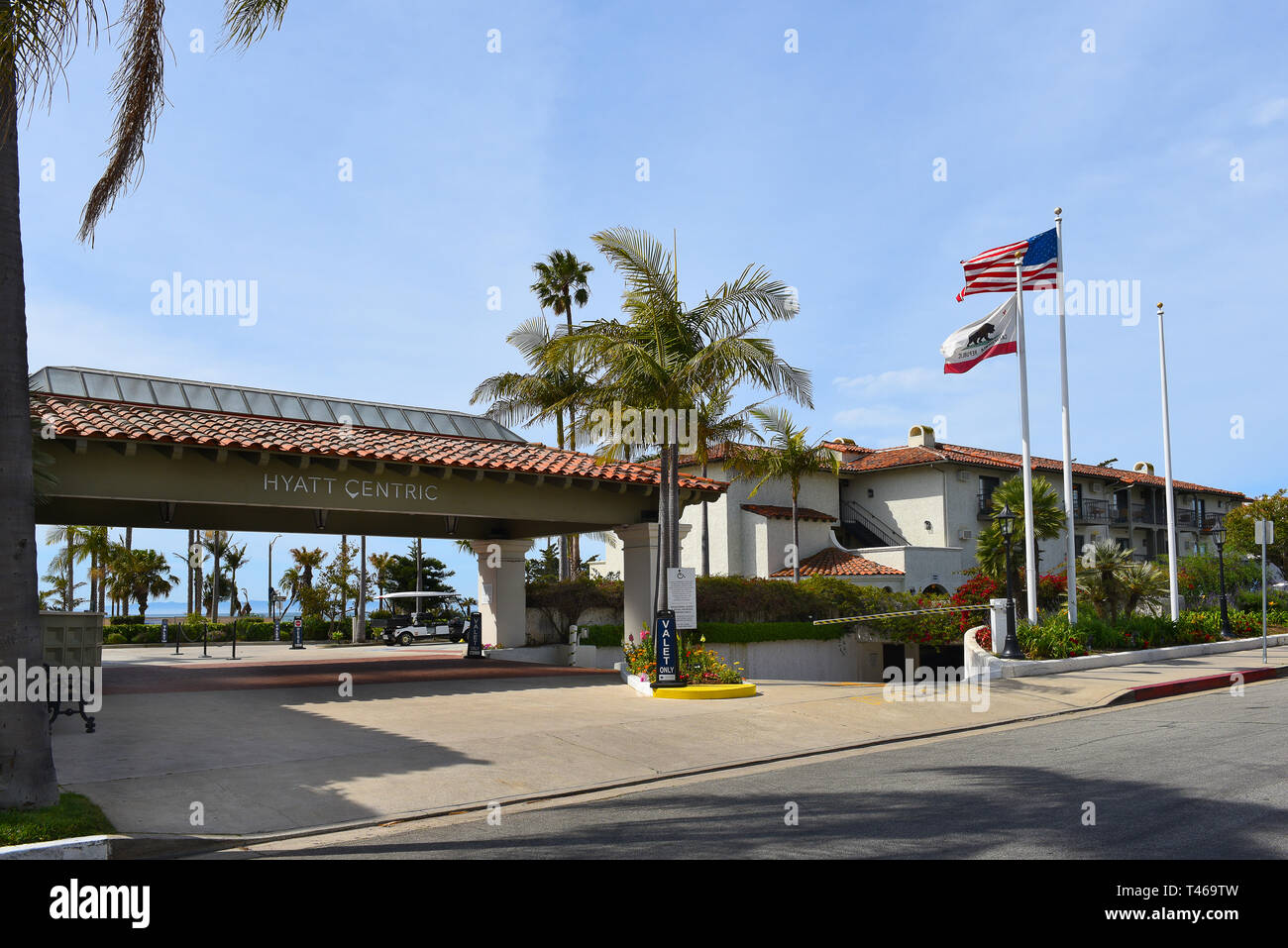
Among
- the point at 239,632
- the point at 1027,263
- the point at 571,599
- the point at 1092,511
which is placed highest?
the point at 1027,263

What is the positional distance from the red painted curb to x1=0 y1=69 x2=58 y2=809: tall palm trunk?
50.4ft

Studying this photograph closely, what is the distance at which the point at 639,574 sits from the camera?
2084cm

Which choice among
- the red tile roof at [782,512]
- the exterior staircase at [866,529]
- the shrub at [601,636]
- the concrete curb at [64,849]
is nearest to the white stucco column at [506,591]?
the shrub at [601,636]

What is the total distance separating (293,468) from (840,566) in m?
23.7

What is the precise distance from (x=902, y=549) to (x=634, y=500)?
1773cm

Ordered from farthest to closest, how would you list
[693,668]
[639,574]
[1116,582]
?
[1116,582]
[639,574]
[693,668]

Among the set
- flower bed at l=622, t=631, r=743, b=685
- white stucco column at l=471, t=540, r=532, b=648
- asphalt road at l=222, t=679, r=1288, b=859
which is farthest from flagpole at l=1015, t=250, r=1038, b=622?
white stucco column at l=471, t=540, r=532, b=648

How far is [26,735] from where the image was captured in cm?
747

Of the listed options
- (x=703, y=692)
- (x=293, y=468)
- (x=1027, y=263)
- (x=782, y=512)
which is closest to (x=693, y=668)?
(x=703, y=692)

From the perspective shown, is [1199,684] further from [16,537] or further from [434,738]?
[16,537]

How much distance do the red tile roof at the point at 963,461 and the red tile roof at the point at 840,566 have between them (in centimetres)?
519

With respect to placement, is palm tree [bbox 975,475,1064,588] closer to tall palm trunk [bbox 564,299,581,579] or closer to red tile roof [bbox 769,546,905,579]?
red tile roof [bbox 769,546,905,579]
